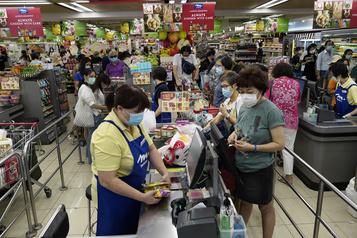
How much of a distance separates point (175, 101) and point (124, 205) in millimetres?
1843

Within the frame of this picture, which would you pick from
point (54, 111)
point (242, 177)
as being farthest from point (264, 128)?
point (54, 111)

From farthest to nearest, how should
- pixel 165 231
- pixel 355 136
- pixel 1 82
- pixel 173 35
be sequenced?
pixel 173 35
pixel 1 82
pixel 355 136
pixel 165 231

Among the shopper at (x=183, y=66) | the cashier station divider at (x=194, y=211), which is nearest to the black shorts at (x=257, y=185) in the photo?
the cashier station divider at (x=194, y=211)

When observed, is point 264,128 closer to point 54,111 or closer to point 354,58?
point 54,111

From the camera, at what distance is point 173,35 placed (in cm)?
881

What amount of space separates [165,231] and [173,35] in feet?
24.8

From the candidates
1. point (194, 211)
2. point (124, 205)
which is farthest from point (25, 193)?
point (194, 211)

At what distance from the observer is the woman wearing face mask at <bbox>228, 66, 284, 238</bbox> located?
2422 mm

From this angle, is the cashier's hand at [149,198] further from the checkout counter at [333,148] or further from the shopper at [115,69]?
the shopper at [115,69]

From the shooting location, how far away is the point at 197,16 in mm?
8977

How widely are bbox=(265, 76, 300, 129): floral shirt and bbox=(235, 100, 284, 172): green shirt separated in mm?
1789

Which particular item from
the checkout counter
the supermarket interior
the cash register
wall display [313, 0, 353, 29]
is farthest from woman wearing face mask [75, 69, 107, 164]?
wall display [313, 0, 353, 29]

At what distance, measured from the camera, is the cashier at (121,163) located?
6.56 feet

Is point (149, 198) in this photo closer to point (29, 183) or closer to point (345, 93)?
point (29, 183)
